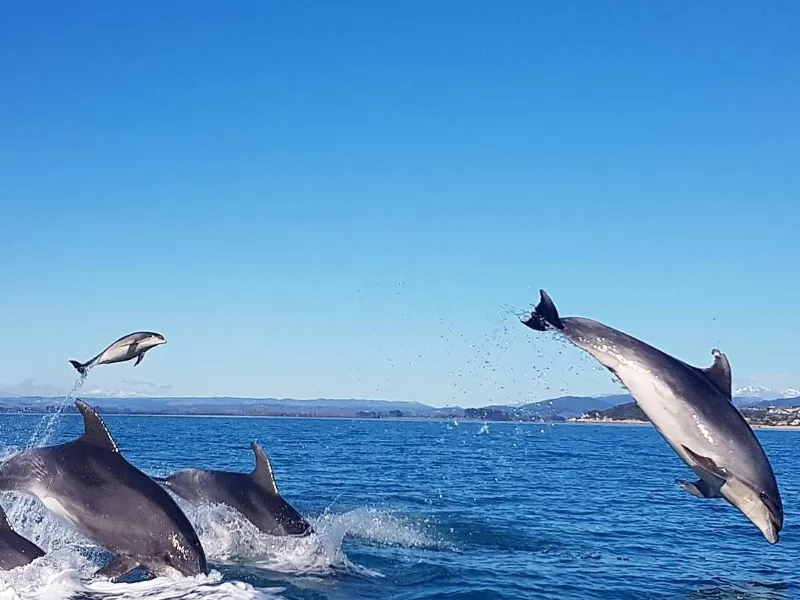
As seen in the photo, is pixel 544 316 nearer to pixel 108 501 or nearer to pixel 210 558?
pixel 108 501

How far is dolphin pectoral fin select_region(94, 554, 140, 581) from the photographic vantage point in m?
13.6

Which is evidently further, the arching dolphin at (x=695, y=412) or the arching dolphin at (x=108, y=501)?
the arching dolphin at (x=108, y=501)

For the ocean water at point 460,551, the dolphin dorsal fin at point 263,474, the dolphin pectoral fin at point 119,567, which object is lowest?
the ocean water at point 460,551

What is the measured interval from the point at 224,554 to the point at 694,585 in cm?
1006

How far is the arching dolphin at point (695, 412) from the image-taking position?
9.82 meters

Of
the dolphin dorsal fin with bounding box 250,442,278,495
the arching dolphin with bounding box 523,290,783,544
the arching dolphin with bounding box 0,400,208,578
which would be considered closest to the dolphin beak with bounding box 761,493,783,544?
the arching dolphin with bounding box 523,290,783,544

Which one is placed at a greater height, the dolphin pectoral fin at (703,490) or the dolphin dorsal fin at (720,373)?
the dolphin dorsal fin at (720,373)

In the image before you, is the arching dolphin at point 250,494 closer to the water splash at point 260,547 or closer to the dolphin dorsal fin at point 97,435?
the water splash at point 260,547

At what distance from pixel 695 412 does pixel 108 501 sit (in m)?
9.33

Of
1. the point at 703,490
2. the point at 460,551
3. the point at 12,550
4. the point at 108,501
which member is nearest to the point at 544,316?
the point at 703,490

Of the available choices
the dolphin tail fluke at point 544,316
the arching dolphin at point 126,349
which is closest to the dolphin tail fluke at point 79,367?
the arching dolphin at point 126,349

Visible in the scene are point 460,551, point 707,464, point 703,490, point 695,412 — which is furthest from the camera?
point 460,551

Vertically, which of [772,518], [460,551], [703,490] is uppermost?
[703,490]

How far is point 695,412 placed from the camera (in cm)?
991
